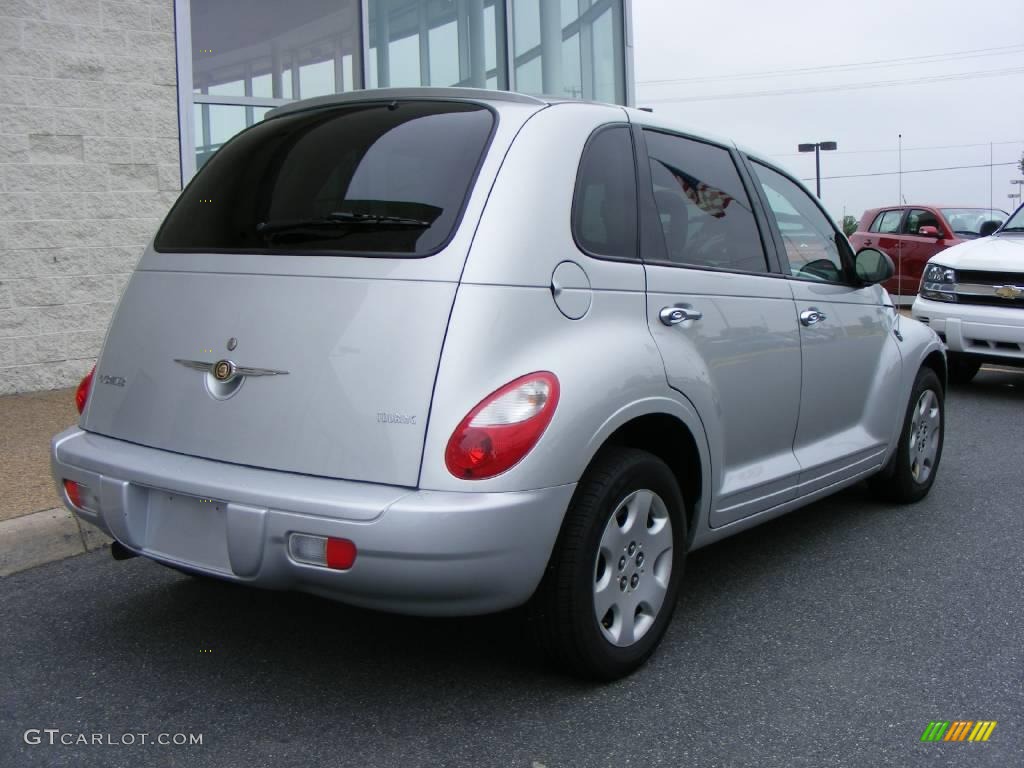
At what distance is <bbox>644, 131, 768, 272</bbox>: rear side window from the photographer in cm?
376

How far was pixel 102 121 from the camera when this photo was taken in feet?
26.1

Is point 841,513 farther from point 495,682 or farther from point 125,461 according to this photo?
point 125,461

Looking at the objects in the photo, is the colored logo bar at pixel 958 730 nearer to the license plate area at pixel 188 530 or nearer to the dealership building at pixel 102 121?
the license plate area at pixel 188 530

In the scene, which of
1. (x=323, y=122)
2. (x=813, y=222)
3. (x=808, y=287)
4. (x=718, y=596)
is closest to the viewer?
(x=323, y=122)

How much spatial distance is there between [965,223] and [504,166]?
14923 mm

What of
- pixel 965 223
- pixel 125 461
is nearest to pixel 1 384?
pixel 125 461

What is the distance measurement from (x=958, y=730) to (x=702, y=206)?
6.28 ft

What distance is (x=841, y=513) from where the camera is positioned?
546 centimetres

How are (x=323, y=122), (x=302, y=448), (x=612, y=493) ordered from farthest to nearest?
(x=323, y=122), (x=612, y=493), (x=302, y=448)

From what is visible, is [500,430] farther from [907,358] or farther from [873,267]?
[907,358]

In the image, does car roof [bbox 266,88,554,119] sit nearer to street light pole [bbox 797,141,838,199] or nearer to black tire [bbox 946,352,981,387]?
black tire [bbox 946,352,981,387]

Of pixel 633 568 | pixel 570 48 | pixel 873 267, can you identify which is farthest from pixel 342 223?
pixel 570 48

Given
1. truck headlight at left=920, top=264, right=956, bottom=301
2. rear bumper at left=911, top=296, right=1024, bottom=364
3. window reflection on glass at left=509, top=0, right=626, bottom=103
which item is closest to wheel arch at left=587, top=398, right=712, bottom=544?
rear bumper at left=911, top=296, right=1024, bottom=364

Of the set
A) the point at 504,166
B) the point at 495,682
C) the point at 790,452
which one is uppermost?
the point at 504,166
